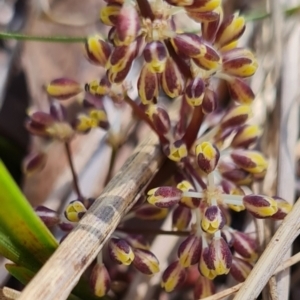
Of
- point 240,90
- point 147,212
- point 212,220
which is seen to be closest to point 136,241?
point 147,212

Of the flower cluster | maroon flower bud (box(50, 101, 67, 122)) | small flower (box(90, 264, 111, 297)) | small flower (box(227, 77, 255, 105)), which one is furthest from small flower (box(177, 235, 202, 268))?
maroon flower bud (box(50, 101, 67, 122))

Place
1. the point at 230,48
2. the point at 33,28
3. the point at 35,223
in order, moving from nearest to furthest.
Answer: the point at 35,223, the point at 230,48, the point at 33,28

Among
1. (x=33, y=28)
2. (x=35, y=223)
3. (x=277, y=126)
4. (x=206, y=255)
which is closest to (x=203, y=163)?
(x=206, y=255)

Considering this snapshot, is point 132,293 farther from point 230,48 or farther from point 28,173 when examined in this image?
point 230,48

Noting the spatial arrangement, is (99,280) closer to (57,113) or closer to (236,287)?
(236,287)

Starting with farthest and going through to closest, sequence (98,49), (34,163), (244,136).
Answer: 1. (34,163)
2. (244,136)
3. (98,49)

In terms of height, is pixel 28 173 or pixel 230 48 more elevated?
pixel 230 48

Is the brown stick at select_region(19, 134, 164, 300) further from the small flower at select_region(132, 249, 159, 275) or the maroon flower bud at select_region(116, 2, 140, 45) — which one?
the maroon flower bud at select_region(116, 2, 140, 45)
